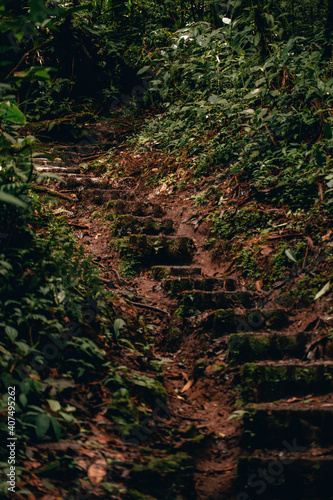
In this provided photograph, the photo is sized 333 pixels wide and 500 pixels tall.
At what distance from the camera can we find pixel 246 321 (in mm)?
3518

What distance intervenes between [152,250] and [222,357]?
1.64 meters

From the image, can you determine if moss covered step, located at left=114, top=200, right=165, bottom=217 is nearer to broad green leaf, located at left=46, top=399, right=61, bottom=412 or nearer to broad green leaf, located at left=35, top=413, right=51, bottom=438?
broad green leaf, located at left=46, top=399, right=61, bottom=412

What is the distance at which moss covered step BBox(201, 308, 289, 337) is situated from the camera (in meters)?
3.49

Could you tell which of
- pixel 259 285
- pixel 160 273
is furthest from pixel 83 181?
pixel 259 285

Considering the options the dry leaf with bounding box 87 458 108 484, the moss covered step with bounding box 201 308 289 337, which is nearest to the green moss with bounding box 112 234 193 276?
the moss covered step with bounding box 201 308 289 337

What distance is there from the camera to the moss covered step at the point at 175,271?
14.0ft

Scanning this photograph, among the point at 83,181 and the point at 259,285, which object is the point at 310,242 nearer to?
the point at 259,285

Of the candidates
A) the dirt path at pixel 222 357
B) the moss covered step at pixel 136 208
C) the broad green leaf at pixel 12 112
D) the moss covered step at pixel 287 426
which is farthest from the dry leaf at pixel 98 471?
the moss covered step at pixel 136 208

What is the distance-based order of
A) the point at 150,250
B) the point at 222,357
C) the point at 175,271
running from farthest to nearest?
1. the point at 150,250
2. the point at 175,271
3. the point at 222,357

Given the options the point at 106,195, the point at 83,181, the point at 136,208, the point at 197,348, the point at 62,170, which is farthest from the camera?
the point at 62,170

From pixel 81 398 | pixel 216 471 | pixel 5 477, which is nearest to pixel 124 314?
pixel 81 398

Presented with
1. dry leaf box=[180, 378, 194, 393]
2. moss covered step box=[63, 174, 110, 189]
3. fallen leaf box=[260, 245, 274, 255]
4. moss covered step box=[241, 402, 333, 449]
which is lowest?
moss covered step box=[241, 402, 333, 449]

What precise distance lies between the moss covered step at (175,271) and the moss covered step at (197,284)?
0.76 feet

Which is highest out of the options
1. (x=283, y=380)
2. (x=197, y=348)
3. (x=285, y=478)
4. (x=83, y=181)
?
(x=83, y=181)
